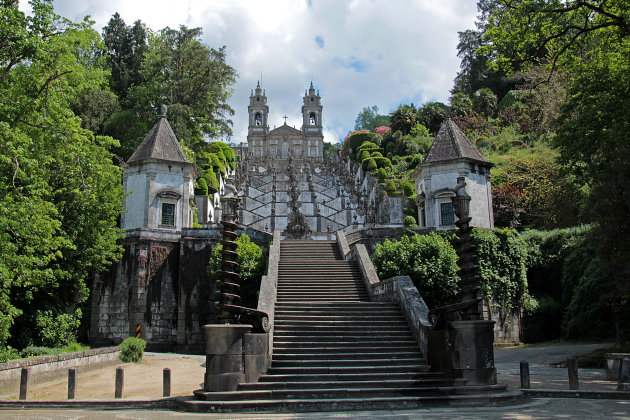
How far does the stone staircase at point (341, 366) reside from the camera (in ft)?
36.6

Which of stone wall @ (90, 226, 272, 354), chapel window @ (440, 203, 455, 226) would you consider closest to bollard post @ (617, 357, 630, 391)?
chapel window @ (440, 203, 455, 226)

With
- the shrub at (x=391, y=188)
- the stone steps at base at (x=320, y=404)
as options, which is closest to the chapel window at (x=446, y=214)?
the stone steps at base at (x=320, y=404)

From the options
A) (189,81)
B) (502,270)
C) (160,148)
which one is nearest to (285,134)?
(189,81)

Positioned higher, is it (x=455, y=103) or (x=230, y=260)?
(x=455, y=103)

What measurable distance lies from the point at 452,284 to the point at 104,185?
14.5 meters

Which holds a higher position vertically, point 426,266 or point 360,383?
point 426,266

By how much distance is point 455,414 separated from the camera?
33.1 ft

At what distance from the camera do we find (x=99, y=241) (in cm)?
2308

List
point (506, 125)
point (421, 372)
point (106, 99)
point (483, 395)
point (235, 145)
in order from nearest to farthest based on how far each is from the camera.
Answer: point (483, 395) < point (421, 372) < point (106, 99) < point (506, 125) < point (235, 145)

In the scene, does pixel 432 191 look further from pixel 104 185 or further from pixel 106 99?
pixel 106 99

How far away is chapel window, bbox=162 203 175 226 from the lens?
2677 centimetres

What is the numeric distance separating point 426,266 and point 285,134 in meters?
80.8

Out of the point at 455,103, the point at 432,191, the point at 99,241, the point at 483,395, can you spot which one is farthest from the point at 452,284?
the point at 455,103

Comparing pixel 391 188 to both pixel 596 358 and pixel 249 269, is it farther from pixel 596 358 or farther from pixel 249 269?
pixel 596 358
